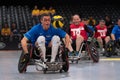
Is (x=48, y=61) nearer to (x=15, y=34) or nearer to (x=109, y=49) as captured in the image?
(x=109, y=49)

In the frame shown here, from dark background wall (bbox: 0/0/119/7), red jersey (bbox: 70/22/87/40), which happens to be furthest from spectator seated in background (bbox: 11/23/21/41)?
red jersey (bbox: 70/22/87/40)

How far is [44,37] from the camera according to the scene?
7.00 meters

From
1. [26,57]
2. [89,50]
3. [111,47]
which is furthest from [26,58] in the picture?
[111,47]

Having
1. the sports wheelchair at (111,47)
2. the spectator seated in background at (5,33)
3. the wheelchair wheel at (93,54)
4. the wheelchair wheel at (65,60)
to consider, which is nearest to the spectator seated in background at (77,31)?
the wheelchair wheel at (93,54)

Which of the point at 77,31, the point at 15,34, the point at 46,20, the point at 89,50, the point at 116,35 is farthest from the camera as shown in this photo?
the point at 15,34

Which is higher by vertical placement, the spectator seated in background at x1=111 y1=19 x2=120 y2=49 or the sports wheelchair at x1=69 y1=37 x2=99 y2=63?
the spectator seated in background at x1=111 y1=19 x2=120 y2=49

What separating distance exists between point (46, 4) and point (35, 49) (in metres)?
16.5

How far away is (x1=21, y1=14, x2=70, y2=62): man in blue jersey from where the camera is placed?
695cm

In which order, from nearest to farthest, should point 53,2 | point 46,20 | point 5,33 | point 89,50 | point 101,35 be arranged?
point 46,20 → point 89,50 → point 101,35 → point 5,33 → point 53,2

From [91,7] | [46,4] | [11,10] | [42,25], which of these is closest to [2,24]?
[11,10]

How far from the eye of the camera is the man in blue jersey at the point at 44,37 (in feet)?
22.8

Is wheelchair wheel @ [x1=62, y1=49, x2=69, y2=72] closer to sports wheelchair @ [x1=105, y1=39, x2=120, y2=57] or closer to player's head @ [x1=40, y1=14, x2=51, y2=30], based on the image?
player's head @ [x1=40, y1=14, x2=51, y2=30]

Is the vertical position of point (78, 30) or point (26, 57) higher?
point (78, 30)

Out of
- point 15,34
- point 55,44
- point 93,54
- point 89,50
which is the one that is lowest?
point 93,54
